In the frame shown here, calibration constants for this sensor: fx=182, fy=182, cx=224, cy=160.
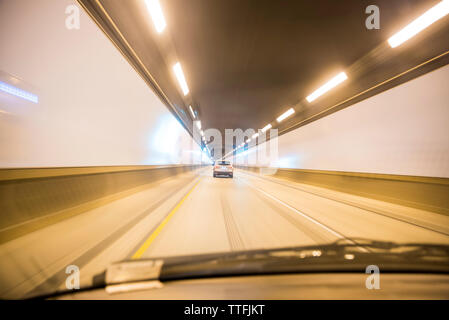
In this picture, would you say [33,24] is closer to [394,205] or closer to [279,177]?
[394,205]

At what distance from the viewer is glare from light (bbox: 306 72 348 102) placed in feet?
25.6

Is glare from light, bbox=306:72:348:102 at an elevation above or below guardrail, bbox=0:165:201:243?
above

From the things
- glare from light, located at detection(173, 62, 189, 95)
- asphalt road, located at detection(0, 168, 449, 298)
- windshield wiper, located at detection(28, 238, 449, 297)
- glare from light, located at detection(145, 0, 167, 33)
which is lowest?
asphalt road, located at detection(0, 168, 449, 298)

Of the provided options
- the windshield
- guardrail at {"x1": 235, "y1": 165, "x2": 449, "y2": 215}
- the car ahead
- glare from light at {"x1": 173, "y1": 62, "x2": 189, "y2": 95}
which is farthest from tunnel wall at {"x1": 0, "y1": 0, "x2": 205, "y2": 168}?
the car ahead

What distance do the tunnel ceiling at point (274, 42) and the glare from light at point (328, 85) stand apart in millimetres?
259

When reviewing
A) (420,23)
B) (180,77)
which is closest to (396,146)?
(420,23)

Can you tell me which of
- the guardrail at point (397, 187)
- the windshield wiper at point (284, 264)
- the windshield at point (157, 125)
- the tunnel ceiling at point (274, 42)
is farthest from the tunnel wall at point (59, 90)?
the guardrail at point (397, 187)

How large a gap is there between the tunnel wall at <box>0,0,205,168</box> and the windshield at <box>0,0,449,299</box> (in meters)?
0.03

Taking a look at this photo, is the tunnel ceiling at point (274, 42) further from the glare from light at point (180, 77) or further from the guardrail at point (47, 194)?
the guardrail at point (47, 194)

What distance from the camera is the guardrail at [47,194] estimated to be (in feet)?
9.51

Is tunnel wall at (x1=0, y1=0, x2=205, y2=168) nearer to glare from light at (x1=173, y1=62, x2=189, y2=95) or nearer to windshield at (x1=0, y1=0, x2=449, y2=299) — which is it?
windshield at (x1=0, y1=0, x2=449, y2=299)

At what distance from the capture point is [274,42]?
238 inches

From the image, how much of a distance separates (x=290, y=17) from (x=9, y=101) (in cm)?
648

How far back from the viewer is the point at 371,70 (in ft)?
22.4
